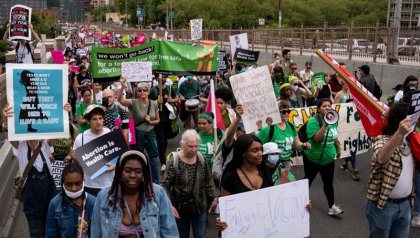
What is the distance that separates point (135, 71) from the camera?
8.05 meters

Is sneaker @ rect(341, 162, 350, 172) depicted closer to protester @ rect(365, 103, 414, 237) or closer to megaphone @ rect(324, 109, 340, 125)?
megaphone @ rect(324, 109, 340, 125)

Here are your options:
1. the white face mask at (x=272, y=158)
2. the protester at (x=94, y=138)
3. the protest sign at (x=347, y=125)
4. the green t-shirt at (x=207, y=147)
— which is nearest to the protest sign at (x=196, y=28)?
the protest sign at (x=347, y=125)

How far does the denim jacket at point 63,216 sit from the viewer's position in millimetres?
3809

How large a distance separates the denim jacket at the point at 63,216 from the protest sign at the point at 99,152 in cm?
89

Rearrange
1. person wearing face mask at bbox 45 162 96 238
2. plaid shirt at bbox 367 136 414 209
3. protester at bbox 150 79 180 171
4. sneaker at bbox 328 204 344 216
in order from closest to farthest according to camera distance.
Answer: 1. person wearing face mask at bbox 45 162 96 238
2. plaid shirt at bbox 367 136 414 209
3. sneaker at bbox 328 204 344 216
4. protester at bbox 150 79 180 171

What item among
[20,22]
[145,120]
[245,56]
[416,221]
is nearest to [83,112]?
[145,120]

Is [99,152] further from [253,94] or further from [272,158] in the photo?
[253,94]

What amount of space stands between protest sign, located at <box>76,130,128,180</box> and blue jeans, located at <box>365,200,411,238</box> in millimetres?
2467

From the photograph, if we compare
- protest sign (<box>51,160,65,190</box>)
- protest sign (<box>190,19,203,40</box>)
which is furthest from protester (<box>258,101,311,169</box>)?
protest sign (<box>190,19,203,40</box>)

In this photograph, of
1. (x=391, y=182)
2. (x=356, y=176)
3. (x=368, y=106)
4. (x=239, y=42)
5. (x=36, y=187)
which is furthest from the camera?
(x=239, y=42)

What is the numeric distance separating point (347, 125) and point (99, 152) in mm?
5280

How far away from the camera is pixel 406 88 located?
7.15m

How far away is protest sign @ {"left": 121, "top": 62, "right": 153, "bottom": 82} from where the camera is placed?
315 inches

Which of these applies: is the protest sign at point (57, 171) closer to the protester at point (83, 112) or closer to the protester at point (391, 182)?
the protester at point (83, 112)
